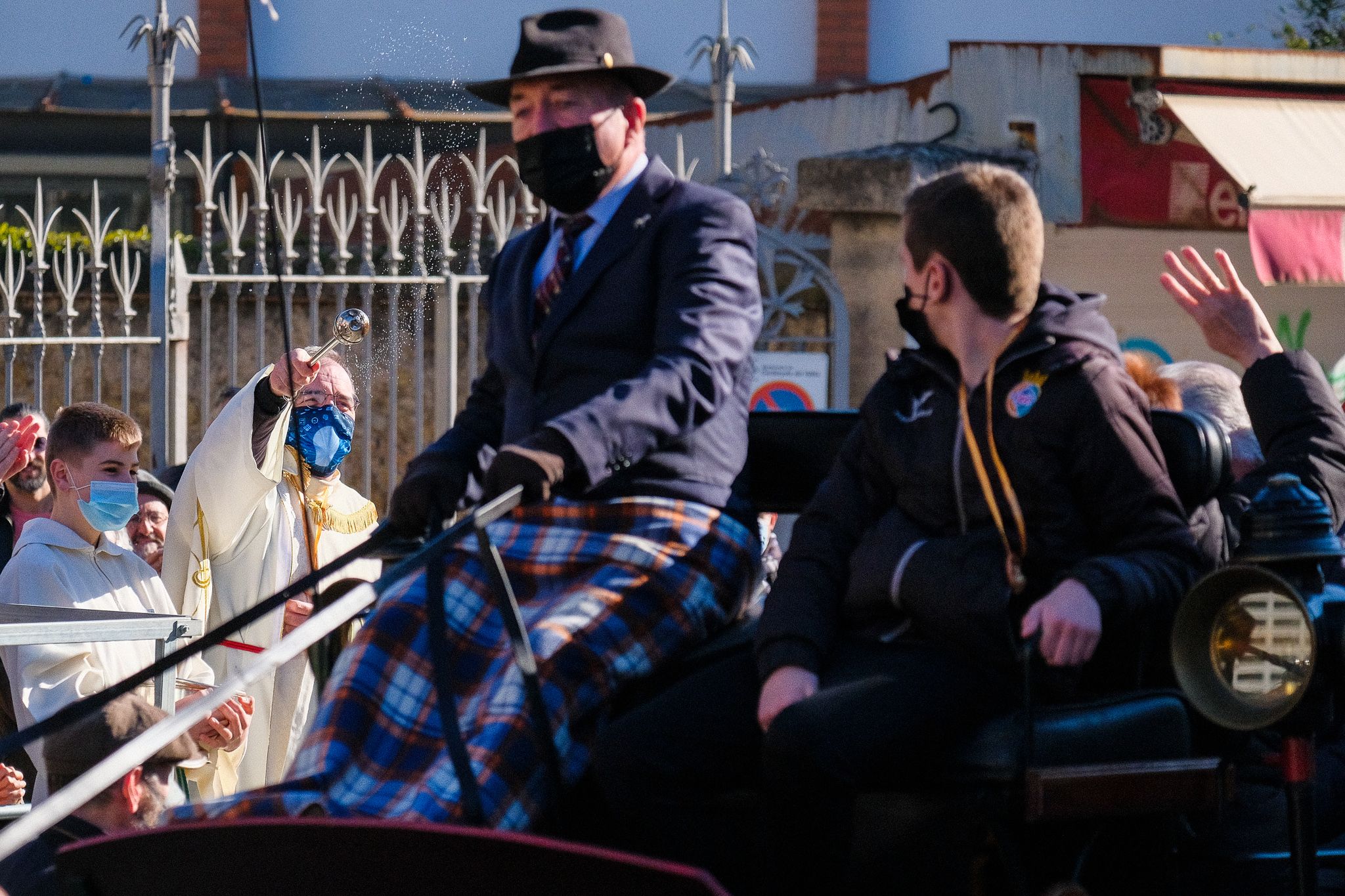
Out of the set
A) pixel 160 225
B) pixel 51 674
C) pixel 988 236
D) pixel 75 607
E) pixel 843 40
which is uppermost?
pixel 843 40

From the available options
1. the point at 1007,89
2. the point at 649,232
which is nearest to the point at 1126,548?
the point at 649,232

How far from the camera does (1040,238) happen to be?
2.69m

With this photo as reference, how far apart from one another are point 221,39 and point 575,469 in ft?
39.6

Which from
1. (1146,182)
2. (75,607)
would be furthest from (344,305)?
(1146,182)

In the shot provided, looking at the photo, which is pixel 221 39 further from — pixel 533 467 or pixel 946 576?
pixel 946 576

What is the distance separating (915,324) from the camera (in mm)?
2682

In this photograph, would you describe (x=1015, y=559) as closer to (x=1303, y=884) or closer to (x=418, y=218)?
(x=1303, y=884)

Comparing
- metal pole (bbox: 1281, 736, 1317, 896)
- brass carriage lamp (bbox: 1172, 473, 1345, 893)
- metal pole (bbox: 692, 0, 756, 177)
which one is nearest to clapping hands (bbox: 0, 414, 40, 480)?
metal pole (bbox: 692, 0, 756, 177)

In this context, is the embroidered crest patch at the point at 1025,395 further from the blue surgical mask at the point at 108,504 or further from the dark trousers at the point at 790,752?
the blue surgical mask at the point at 108,504

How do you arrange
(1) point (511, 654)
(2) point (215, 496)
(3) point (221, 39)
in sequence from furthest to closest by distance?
1. (3) point (221, 39)
2. (2) point (215, 496)
3. (1) point (511, 654)

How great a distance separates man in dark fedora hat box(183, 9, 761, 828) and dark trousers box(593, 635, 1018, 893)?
145mm

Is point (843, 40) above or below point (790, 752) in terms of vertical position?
above

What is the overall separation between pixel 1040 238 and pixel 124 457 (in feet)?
9.88

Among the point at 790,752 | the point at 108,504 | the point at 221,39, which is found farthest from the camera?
Answer: the point at 221,39
